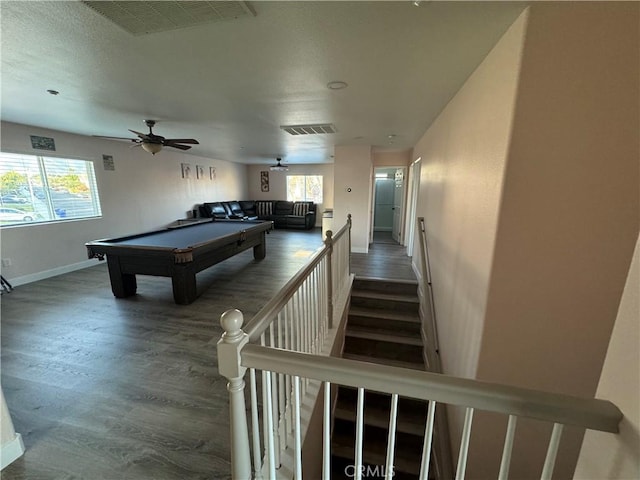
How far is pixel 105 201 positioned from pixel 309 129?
4523mm

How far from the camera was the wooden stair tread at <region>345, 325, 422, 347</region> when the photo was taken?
336 centimetres

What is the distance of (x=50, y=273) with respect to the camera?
452cm

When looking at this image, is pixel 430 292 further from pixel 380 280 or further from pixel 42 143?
pixel 42 143

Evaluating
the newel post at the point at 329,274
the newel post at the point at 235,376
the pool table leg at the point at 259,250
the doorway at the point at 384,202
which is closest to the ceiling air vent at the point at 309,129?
the newel post at the point at 329,274

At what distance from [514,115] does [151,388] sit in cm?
313

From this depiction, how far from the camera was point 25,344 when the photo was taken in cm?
261

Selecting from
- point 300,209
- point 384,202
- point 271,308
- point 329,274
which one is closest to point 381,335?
point 329,274

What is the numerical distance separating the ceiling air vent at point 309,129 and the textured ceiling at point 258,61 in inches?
15.8

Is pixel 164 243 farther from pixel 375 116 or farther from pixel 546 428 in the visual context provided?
pixel 546 428

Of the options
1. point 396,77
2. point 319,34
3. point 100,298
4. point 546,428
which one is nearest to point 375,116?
point 396,77

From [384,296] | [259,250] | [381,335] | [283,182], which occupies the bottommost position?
[381,335]

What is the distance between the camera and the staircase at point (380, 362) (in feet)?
8.55

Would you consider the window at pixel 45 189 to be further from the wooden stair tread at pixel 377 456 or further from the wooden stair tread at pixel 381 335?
the wooden stair tread at pixel 377 456

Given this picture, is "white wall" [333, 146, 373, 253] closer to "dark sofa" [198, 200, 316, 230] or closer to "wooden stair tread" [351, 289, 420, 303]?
"wooden stair tread" [351, 289, 420, 303]
